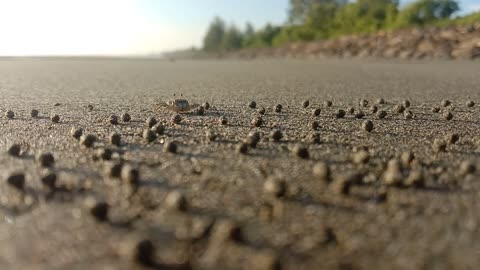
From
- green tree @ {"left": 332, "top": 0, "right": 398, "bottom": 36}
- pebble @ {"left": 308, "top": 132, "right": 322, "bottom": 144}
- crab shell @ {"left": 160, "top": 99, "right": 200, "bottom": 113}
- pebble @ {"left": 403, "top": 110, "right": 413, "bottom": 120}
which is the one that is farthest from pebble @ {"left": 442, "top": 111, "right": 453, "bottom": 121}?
green tree @ {"left": 332, "top": 0, "right": 398, "bottom": 36}

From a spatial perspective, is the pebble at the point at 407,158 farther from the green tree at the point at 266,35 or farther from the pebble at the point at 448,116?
the green tree at the point at 266,35

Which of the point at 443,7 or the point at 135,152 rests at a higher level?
the point at 443,7

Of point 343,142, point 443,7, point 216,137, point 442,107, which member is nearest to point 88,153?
point 216,137

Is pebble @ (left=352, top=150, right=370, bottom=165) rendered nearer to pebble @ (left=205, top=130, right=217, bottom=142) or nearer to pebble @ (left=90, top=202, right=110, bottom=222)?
pebble @ (left=205, top=130, right=217, bottom=142)

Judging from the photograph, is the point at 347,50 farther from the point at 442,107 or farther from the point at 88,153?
the point at 88,153

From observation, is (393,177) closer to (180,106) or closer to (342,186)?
(342,186)

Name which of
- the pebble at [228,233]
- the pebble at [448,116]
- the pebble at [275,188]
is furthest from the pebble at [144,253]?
the pebble at [448,116]
